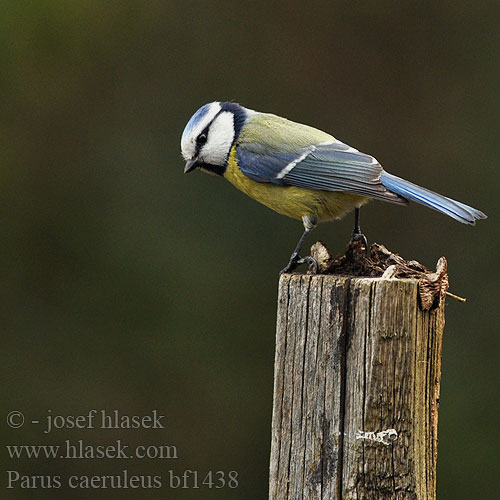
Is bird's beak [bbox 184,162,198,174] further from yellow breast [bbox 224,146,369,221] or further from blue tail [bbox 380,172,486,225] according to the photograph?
blue tail [bbox 380,172,486,225]

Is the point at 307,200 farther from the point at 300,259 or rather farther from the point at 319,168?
the point at 300,259

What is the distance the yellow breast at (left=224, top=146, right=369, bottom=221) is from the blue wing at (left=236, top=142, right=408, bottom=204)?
0.03 meters

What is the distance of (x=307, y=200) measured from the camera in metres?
2.89

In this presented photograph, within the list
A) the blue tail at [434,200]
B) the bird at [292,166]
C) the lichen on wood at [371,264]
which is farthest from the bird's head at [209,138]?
the lichen on wood at [371,264]

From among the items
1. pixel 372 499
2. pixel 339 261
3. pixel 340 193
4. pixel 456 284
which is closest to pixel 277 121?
pixel 340 193

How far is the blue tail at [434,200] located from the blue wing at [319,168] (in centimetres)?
2

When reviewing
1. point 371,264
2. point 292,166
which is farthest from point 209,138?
point 371,264

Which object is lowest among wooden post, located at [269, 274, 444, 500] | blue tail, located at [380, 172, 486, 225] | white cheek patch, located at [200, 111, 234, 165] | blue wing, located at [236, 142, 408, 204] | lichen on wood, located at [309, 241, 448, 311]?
wooden post, located at [269, 274, 444, 500]

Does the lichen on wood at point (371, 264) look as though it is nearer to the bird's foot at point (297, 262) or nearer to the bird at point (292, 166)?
the bird's foot at point (297, 262)

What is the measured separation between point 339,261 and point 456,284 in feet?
8.50

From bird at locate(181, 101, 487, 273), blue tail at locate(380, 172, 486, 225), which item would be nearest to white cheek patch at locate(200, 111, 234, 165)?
bird at locate(181, 101, 487, 273)

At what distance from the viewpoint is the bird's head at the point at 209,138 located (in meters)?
3.10

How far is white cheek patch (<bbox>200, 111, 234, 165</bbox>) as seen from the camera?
123 inches

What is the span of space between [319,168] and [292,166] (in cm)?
11
